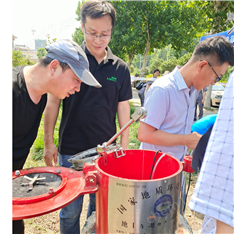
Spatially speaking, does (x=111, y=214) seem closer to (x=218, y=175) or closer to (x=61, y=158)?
(x=218, y=175)

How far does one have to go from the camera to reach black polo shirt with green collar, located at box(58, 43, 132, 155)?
1822 mm

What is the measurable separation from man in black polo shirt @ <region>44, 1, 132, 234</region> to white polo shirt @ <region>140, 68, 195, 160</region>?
1.32 feet

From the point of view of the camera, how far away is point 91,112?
1830mm

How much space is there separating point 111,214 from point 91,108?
3.50 feet

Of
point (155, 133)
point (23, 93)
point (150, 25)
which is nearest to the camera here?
point (23, 93)

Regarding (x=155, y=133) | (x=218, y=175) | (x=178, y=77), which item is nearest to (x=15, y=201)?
(x=218, y=175)

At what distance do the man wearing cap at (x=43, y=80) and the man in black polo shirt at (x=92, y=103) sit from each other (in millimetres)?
398

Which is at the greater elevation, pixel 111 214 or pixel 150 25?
pixel 150 25

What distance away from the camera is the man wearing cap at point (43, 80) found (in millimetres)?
1302

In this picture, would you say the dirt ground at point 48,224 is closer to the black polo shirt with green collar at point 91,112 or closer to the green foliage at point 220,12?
the black polo shirt with green collar at point 91,112

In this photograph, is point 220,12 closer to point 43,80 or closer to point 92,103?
point 92,103

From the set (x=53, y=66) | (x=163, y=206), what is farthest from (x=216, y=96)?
(x=163, y=206)

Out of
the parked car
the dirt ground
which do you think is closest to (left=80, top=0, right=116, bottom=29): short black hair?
the dirt ground

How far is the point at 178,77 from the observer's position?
65.9 inches
